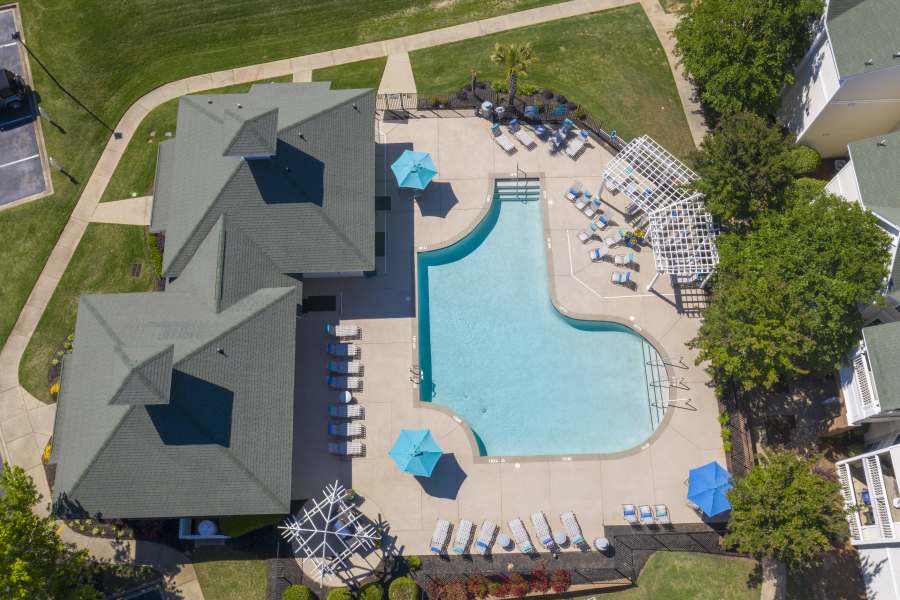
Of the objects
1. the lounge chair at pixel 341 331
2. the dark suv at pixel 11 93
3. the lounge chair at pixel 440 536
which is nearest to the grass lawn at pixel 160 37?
the dark suv at pixel 11 93

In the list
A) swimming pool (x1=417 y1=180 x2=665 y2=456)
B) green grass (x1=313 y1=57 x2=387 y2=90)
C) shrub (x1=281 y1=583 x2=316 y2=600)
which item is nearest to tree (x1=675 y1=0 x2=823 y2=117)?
swimming pool (x1=417 y1=180 x2=665 y2=456)

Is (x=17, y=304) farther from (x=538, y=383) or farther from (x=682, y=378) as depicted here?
(x=682, y=378)

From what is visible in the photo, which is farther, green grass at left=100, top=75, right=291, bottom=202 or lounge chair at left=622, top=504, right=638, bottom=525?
green grass at left=100, top=75, right=291, bottom=202

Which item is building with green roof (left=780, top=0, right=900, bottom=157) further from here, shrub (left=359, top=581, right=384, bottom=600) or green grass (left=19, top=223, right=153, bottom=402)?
green grass (left=19, top=223, right=153, bottom=402)

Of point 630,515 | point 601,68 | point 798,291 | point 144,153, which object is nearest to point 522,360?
point 630,515

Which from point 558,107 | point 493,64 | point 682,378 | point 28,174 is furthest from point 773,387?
point 28,174

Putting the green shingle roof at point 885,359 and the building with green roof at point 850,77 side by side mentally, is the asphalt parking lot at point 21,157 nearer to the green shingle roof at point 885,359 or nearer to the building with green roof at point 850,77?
the building with green roof at point 850,77
